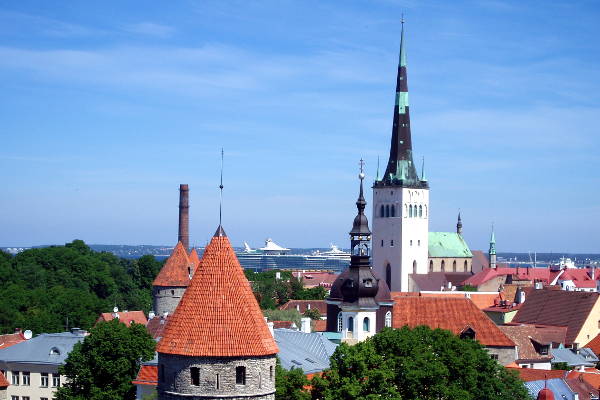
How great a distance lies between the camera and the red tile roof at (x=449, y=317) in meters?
65.8

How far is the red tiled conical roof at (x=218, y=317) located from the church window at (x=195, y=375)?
0.37 meters

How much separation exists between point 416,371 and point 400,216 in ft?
306

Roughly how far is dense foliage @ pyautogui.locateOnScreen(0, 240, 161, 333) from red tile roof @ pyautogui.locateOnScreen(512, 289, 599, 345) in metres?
33.3

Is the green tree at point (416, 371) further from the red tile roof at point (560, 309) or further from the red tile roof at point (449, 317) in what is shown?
the red tile roof at point (560, 309)

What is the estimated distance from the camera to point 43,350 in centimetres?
6159

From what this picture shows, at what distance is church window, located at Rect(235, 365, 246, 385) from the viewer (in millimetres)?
26062

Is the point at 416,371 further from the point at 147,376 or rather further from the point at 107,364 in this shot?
the point at 107,364

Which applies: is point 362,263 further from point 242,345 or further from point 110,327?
point 242,345

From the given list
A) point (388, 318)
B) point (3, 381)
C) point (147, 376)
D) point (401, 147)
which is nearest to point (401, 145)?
point (401, 147)

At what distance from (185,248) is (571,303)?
94.1 ft

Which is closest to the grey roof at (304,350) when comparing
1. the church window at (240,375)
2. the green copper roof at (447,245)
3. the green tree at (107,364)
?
the green tree at (107,364)

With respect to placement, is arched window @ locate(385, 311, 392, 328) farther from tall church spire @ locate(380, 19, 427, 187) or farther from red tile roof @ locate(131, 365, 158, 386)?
tall church spire @ locate(380, 19, 427, 187)

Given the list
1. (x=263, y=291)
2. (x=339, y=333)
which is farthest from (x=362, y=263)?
(x=263, y=291)

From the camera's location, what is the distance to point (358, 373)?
3838cm
